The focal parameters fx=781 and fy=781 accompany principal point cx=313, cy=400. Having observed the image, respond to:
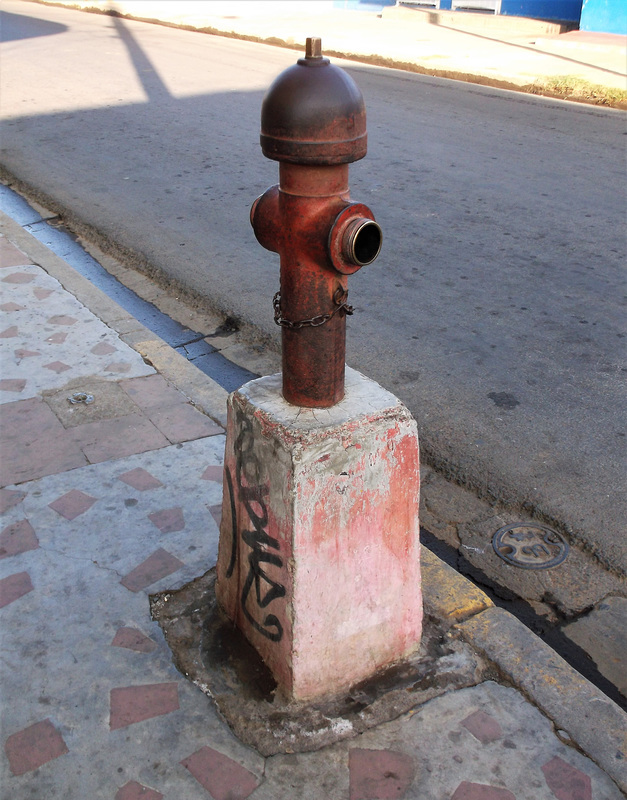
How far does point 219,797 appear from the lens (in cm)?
207

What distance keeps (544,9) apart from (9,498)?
60.1 feet

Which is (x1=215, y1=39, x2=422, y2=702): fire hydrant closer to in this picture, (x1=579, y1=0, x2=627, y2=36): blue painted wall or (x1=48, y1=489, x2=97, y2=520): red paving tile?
(x1=48, y1=489, x2=97, y2=520): red paving tile

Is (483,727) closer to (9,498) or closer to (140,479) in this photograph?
(140,479)

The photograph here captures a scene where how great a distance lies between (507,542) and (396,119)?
821 cm

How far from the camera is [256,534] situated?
7.54ft

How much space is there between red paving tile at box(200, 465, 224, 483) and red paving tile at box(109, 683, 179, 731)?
1.10 m

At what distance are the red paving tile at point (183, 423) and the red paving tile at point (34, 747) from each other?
5.16 feet

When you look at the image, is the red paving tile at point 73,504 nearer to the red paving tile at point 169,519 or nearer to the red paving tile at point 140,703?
the red paving tile at point 169,519

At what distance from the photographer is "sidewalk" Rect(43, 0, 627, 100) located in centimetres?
1306

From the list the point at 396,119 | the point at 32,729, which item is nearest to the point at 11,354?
the point at 32,729

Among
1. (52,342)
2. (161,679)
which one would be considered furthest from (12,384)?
(161,679)

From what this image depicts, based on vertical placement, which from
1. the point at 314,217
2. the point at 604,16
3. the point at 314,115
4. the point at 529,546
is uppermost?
the point at 314,115

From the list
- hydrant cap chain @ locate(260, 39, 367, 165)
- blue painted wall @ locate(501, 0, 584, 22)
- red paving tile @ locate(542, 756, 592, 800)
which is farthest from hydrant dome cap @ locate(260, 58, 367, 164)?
blue painted wall @ locate(501, 0, 584, 22)

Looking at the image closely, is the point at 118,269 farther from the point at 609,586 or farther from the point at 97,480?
the point at 609,586
